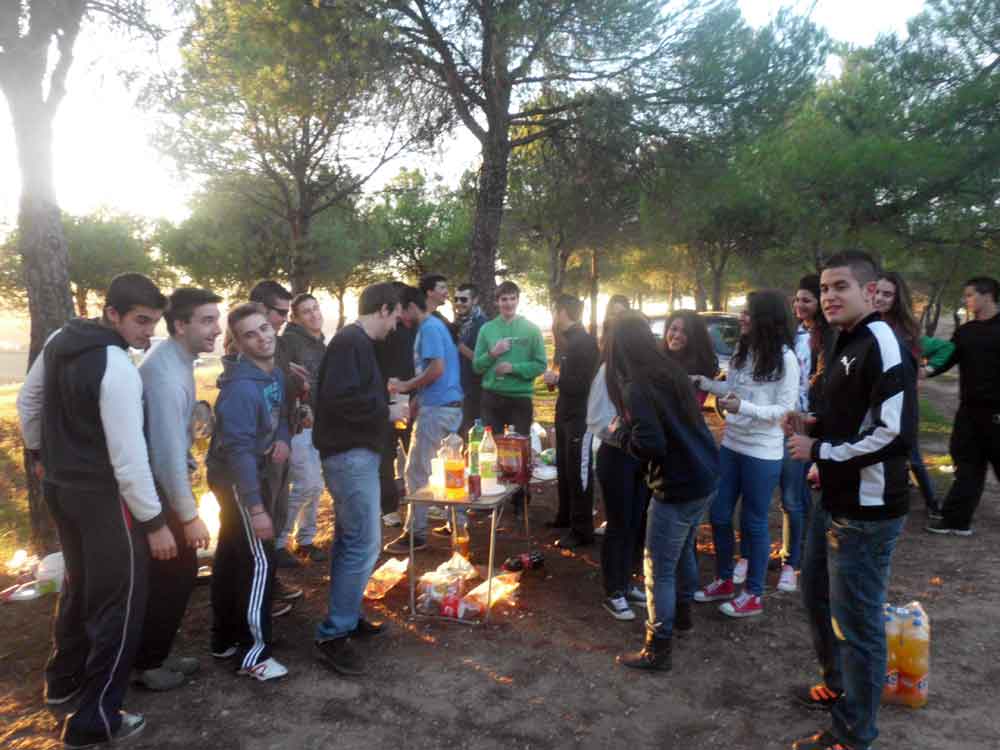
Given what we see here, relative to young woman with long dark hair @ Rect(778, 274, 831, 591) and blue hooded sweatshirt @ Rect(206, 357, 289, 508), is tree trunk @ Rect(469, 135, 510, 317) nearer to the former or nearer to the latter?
young woman with long dark hair @ Rect(778, 274, 831, 591)

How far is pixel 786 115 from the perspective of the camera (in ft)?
32.1

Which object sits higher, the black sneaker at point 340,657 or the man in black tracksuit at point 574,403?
the man in black tracksuit at point 574,403

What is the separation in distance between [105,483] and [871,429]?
2.97 m

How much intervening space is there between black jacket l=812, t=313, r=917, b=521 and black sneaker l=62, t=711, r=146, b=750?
3.07 meters

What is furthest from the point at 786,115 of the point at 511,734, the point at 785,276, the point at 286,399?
the point at 785,276

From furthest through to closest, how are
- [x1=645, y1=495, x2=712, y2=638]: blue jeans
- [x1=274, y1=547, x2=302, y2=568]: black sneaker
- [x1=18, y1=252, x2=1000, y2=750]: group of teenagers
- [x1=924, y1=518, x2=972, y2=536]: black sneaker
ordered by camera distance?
[x1=924, y1=518, x2=972, y2=536]: black sneaker < [x1=274, y1=547, x2=302, y2=568]: black sneaker < [x1=645, y1=495, x2=712, y2=638]: blue jeans < [x1=18, y1=252, x2=1000, y2=750]: group of teenagers

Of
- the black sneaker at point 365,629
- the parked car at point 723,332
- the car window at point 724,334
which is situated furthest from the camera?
the car window at point 724,334

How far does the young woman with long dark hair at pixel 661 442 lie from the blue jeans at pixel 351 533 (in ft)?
4.29

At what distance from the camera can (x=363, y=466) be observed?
131 inches

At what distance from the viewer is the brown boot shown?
11.1ft

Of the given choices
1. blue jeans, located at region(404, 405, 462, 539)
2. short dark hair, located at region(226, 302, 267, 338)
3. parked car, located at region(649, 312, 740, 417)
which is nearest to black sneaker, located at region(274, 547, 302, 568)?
blue jeans, located at region(404, 405, 462, 539)

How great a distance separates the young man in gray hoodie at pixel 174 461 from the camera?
2938 mm

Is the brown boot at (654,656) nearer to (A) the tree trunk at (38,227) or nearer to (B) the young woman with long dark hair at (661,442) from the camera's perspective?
(B) the young woman with long dark hair at (661,442)

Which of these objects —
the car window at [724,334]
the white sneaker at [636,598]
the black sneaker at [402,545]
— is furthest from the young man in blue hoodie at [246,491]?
the car window at [724,334]
